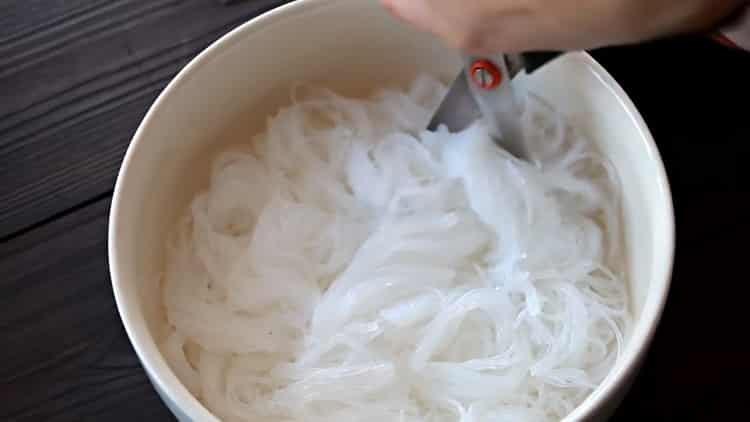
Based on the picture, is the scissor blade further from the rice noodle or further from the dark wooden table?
the dark wooden table

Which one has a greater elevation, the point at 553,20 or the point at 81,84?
the point at 553,20

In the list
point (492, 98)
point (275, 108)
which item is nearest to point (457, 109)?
point (492, 98)

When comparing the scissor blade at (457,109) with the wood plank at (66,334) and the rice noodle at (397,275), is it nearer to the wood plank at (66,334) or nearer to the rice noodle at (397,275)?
the rice noodle at (397,275)

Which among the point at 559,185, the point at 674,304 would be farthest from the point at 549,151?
the point at 674,304

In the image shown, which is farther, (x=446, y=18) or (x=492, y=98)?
(x=492, y=98)

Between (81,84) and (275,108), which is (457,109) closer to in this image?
(275,108)

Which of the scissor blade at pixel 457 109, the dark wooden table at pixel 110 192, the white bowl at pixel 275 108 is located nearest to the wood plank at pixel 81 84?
the dark wooden table at pixel 110 192

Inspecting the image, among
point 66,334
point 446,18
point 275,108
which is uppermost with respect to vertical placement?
point 446,18
